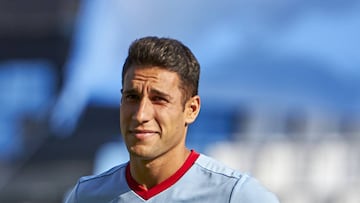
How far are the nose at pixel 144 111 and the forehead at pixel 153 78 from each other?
4 cm

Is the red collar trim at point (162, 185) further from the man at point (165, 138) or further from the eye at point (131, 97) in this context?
the eye at point (131, 97)

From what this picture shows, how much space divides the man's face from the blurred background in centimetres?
396

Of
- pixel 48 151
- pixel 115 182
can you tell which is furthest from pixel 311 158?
pixel 115 182

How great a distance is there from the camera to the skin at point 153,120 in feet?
6.91

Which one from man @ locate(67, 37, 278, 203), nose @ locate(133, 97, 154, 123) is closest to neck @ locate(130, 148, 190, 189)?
man @ locate(67, 37, 278, 203)

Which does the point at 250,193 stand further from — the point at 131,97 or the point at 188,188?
the point at 131,97

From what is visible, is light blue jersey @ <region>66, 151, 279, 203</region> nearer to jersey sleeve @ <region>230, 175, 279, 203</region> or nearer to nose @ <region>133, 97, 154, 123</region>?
jersey sleeve @ <region>230, 175, 279, 203</region>

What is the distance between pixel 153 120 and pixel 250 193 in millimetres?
284

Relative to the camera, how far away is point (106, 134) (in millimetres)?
6484

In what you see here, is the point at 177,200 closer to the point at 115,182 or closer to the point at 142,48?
the point at 115,182

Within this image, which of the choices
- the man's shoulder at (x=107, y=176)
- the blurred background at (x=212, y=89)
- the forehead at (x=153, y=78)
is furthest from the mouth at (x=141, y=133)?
the blurred background at (x=212, y=89)

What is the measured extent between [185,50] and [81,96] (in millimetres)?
4327

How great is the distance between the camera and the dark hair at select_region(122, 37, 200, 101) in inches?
85.1

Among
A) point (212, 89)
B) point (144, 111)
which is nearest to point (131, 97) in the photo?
point (144, 111)
